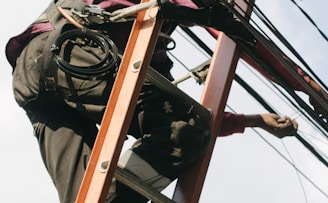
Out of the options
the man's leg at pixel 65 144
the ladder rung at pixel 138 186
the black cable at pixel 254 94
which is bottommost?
the ladder rung at pixel 138 186

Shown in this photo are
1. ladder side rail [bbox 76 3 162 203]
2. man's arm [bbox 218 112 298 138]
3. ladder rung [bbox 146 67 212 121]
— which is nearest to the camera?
ladder side rail [bbox 76 3 162 203]

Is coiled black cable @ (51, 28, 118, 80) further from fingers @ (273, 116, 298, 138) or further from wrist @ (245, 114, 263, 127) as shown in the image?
fingers @ (273, 116, 298, 138)

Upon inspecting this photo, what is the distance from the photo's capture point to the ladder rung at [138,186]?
309 centimetres

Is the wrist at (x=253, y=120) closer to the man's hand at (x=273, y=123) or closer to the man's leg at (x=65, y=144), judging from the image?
the man's hand at (x=273, y=123)

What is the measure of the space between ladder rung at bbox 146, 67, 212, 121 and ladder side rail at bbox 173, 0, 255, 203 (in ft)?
0.16

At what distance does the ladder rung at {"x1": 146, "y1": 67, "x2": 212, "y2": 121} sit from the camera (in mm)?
3283

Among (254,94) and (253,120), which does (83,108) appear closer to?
(253,120)

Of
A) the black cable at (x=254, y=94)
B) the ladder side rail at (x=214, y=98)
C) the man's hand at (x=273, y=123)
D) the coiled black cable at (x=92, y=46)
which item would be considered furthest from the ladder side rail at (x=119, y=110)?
the black cable at (x=254, y=94)

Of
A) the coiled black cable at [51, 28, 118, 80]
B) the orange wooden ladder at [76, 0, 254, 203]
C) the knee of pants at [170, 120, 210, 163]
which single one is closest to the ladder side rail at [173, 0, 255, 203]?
the orange wooden ladder at [76, 0, 254, 203]

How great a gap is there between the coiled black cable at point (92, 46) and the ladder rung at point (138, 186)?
1.59 feet

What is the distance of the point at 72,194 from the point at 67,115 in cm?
45

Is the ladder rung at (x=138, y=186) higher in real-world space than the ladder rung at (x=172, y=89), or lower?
lower

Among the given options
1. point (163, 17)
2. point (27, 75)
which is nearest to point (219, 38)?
point (163, 17)

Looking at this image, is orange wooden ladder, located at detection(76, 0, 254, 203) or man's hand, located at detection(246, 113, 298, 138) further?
man's hand, located at detection(246, 113, 298, 138)
